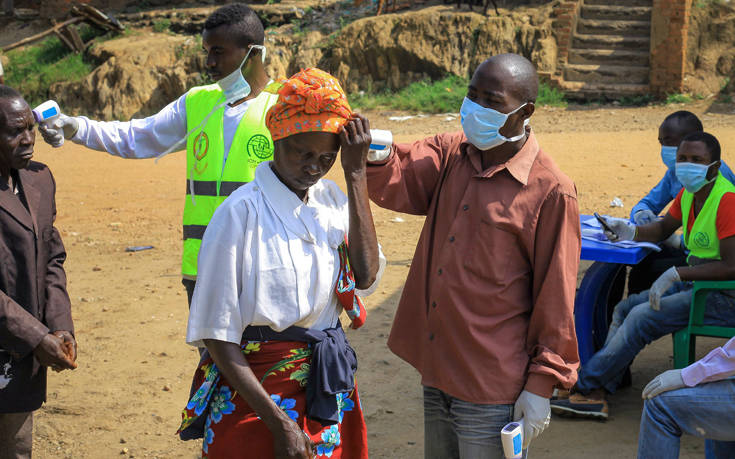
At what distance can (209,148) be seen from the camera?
3.57 metres

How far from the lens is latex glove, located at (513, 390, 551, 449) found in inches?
103

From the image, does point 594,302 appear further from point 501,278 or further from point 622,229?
point 501,278

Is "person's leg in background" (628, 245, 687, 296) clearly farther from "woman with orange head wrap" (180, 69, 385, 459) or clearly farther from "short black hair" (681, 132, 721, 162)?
"woman with orange head wrap" (180, 69, 385, 459)

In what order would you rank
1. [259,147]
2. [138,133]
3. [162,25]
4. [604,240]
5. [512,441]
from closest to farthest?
1. [512,441]
2. [259,147]
3. [138,133]
4. [604,240]
5. [162,25]

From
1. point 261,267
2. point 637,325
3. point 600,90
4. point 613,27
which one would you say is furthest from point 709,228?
point 613,27

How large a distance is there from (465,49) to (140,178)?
7.75 m

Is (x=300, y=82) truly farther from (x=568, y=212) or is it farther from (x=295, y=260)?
(x=568, y=212)

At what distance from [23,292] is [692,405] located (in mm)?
2605

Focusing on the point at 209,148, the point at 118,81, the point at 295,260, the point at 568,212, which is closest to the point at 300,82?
the point at 295,260

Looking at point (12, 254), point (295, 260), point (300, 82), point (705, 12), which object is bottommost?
point (705, 12)

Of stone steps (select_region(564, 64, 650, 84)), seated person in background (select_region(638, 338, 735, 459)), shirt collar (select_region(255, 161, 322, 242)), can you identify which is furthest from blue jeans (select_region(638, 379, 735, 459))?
stone steps (select_region(564, 64, 650, 84))

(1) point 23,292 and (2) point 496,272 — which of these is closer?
(2) point 496,272

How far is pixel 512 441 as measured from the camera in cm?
256

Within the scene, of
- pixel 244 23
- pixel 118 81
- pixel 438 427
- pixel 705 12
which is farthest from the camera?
pixel 118 81
